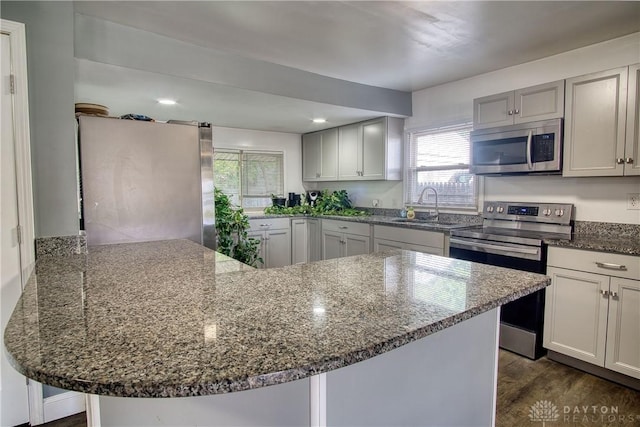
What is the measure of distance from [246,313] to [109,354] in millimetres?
317

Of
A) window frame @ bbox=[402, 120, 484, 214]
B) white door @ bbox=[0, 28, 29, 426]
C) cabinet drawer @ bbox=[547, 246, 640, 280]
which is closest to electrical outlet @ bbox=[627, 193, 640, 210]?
cabinet drawer @ bbox=[547, 246, 640, 280]

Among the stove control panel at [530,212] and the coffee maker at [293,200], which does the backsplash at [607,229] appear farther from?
the coffee maker at [293,200]

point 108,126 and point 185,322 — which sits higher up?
point 108,126

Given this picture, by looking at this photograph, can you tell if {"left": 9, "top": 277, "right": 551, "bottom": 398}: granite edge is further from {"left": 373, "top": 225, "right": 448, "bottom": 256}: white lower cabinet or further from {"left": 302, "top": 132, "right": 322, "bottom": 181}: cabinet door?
{"left": 302, "top": 132, "right": 322, "bottom": 181}: cabinet door

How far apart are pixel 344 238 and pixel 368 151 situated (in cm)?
107

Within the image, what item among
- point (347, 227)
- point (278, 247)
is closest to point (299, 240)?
point (278, 247)

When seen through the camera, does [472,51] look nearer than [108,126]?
No

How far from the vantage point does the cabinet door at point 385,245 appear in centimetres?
348

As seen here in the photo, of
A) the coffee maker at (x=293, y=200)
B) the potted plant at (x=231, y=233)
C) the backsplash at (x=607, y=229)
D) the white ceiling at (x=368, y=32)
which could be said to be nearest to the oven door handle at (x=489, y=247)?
the backsplash at (x=607, y=229)

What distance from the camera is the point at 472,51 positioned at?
2742 millimetres

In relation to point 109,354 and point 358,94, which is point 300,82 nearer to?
point 358,94

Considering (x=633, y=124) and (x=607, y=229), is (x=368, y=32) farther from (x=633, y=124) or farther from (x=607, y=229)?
(x=607, y=229)

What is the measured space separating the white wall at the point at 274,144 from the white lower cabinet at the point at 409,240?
200cm

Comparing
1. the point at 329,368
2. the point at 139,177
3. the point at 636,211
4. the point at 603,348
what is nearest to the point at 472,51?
the point at 636,211
